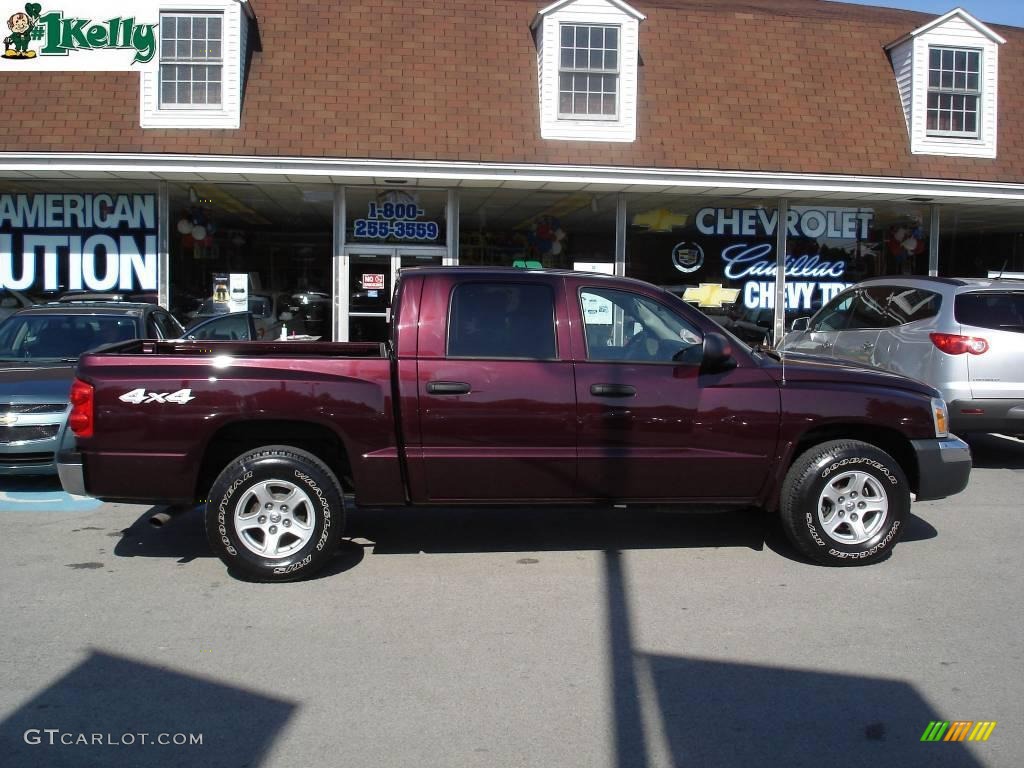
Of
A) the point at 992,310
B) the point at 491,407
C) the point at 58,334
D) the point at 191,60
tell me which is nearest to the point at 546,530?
the point at 491,407

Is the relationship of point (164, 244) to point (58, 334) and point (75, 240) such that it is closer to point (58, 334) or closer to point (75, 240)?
point (75, 240)

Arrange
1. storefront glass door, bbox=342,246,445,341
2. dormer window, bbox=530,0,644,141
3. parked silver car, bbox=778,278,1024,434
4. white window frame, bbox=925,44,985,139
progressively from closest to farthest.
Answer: parked silver car, bbox=778,278,1024,434 → dormer window, bbox=530,0,644,141 → storefront glass door, bbox=342,246,445,341 → white window frame, bbox=925,44,985,139

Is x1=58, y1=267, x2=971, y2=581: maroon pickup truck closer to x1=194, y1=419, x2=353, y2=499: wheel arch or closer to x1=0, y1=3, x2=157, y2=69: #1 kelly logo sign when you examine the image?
x1=194, y1=419, x2=353, y2=499: wheel arch

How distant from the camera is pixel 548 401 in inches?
230

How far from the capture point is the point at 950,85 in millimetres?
14547

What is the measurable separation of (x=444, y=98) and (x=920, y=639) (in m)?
10.4

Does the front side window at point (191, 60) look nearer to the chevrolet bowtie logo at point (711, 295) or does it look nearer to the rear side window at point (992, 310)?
the chevrolet bowtie logo at point (711, 295)

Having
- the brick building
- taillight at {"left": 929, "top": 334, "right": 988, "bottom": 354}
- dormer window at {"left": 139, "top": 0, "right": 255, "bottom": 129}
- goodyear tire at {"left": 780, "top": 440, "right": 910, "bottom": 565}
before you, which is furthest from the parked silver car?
dormer window at {"left": 139, "top": 0, "right": 255, "bottom": 129}

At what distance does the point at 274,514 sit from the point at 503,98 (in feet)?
30.3

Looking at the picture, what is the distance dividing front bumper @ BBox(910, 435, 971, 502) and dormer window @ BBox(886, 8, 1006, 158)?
30.4 feet

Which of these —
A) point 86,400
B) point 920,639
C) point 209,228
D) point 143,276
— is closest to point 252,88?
point 209,228

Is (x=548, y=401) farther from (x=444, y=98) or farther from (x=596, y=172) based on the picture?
(x=444, y=98)

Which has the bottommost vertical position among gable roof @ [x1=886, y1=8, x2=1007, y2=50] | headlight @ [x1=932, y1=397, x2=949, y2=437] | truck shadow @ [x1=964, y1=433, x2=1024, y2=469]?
truck shadow @ [x1=964, y1=433, x2=1024, y2=469]

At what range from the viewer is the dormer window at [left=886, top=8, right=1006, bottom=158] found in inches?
563
